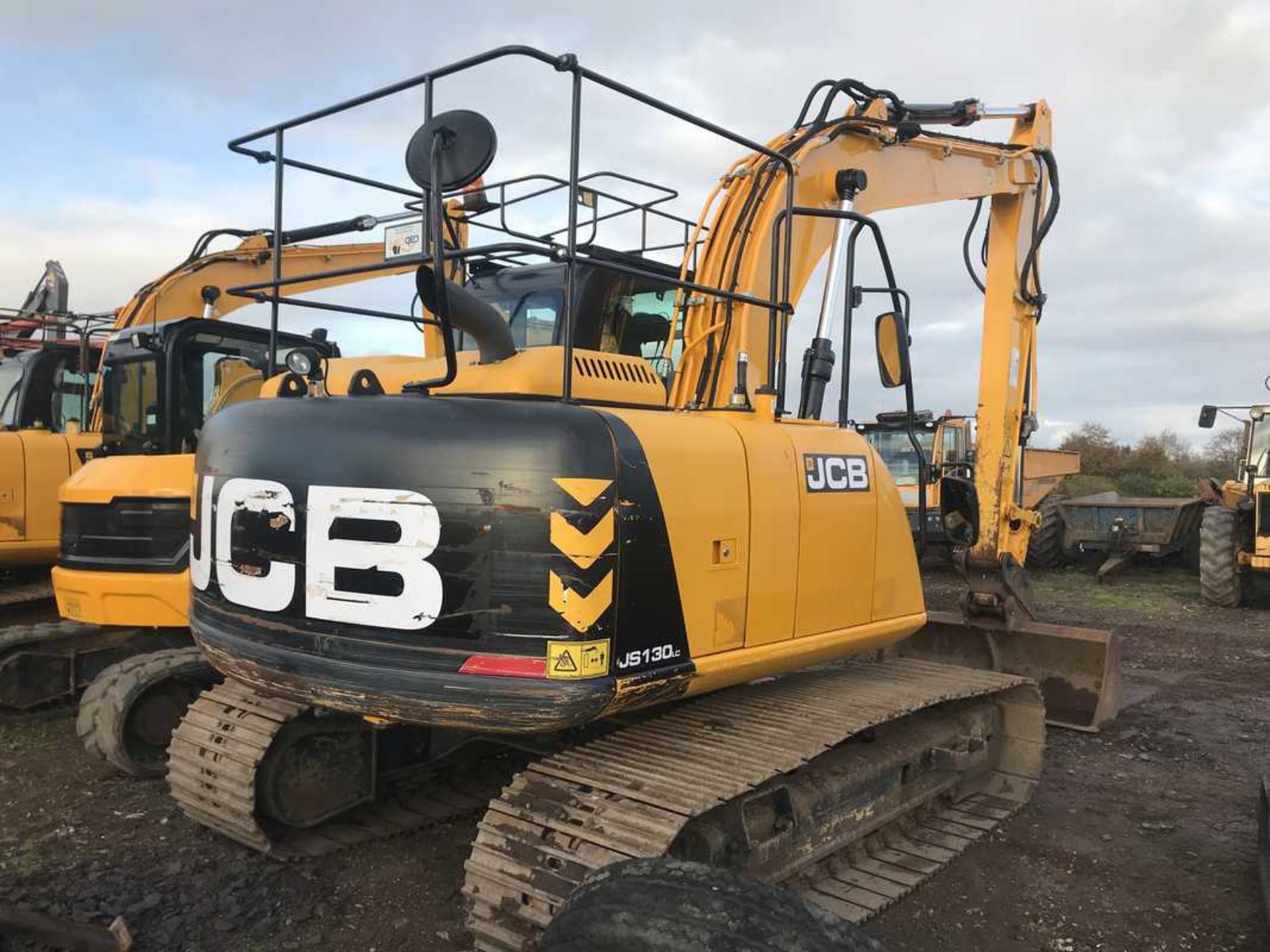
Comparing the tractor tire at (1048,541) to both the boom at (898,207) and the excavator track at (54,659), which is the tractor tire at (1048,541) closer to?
the boom at (898,207)

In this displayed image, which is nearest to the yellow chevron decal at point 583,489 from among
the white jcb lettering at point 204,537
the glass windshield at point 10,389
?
the white jcb lettering at point 204,537

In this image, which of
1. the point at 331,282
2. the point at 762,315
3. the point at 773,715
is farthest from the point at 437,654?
the point at 331,282

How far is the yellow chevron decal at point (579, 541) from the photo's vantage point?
2820 millimetres

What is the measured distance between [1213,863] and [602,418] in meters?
3.60

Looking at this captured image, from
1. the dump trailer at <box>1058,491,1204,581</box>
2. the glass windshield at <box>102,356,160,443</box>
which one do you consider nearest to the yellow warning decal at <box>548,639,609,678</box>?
the glass windshield at <box>102,356,160,443</box>

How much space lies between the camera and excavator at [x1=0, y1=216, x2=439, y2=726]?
18.4 ft

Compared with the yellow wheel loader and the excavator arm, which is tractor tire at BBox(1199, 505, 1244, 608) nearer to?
the yellow wheel loader

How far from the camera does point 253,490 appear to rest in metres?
3.18

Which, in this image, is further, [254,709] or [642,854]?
[254,709]

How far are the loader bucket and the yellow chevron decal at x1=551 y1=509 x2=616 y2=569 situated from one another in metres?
4.02

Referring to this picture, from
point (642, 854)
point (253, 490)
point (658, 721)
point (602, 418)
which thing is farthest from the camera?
point (658, 721)

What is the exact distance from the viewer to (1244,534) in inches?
483

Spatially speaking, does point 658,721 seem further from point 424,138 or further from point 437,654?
point 424,138

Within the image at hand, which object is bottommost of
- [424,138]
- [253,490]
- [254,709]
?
[254,709]
